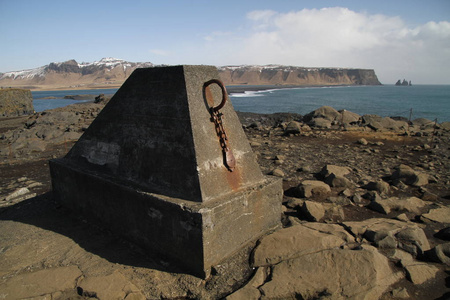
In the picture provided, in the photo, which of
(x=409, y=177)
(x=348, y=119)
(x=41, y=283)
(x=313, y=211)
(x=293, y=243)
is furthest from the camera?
(x=348, y=119)

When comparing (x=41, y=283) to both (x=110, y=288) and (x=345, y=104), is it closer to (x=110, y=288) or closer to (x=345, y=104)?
(x=110, y=288)

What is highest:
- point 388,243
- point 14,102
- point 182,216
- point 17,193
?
point 14,102

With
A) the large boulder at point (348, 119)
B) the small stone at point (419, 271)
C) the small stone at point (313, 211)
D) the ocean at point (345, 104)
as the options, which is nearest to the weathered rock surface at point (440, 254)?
the small stone at point (419, 271)

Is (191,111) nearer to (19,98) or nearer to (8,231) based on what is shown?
(8,231)

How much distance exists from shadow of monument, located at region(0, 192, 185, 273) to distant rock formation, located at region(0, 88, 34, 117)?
77.9 feet

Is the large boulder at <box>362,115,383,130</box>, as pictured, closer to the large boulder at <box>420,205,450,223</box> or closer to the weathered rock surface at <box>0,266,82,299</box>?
the large boulder at <box>420,205,450,223</box>

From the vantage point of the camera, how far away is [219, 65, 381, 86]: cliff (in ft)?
557

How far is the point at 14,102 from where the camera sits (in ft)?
81.2

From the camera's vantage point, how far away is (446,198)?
19.2 ft

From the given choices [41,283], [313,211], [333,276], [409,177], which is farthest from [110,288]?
[409,177]

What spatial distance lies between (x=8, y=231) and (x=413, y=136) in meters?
14.7

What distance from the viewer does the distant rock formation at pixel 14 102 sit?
78.4ft

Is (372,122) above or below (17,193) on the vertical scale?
above

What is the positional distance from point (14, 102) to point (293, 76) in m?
163
